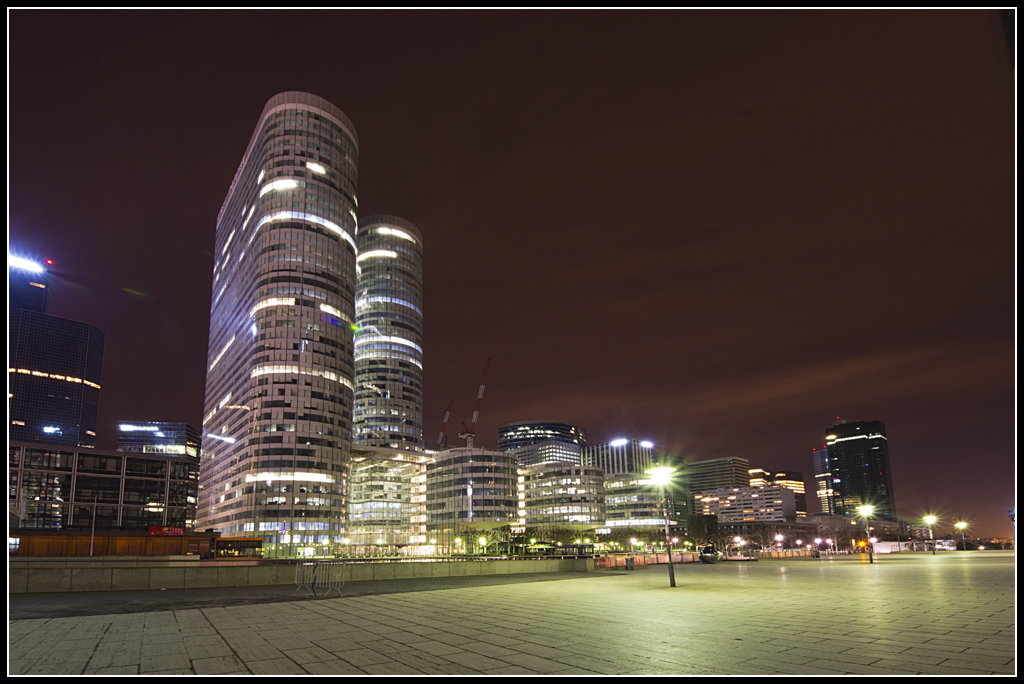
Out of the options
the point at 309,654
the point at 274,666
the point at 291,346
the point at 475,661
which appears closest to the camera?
the point at 274,666

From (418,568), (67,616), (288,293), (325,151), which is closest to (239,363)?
(288,293)

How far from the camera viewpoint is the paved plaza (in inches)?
460

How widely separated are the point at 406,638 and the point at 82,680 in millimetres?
6749

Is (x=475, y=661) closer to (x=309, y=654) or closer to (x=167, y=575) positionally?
(x=309, y=654)

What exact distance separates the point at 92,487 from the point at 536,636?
176042 mm

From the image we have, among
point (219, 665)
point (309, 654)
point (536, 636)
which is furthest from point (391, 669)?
point (536, 636)

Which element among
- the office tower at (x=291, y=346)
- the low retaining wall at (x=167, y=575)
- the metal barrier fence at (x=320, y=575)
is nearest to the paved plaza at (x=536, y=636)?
the low retaining wall at (x=167, y=575)

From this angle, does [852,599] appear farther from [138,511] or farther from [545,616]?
[138,511]

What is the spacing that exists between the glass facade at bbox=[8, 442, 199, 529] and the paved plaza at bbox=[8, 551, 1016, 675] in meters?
150

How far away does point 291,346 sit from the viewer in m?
161

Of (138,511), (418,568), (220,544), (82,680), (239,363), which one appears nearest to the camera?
(82,680)

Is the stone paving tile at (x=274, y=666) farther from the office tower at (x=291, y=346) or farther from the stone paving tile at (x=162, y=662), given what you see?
the office tower at (x=291, y=346)

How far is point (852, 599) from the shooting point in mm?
23031

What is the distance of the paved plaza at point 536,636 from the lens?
11.7 metres
